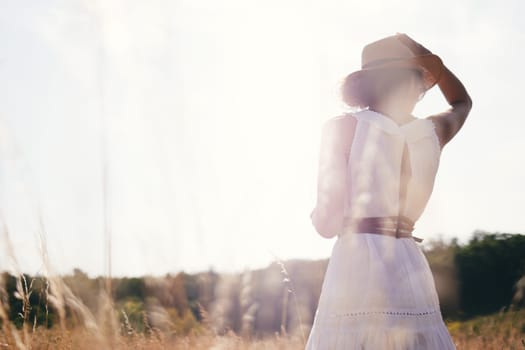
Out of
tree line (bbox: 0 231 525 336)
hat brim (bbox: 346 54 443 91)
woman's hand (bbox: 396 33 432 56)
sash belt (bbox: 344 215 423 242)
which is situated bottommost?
tree line (bbox: 0 231 525 336)

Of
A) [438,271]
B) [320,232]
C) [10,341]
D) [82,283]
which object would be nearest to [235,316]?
[82,283]

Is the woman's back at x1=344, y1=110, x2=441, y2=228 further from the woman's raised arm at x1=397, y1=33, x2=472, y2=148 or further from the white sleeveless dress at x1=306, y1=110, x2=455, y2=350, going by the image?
the woman's raised arm at x1=397, y1=33, x2=472, y2=148

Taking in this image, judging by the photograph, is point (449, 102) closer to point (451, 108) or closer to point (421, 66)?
point (451, 108)

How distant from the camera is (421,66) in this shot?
212cm

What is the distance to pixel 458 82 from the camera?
2.33 meters

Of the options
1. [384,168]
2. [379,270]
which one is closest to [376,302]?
[379,270]

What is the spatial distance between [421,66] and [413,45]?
0.09 meters

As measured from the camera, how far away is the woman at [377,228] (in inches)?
71.6

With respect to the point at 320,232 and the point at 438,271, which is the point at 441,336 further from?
the point at 438,271

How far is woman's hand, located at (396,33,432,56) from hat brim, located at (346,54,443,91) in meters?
0.03

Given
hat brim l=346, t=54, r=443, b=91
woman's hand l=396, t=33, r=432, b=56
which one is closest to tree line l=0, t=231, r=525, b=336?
hat brim l=346, t=54, r=443, b=91

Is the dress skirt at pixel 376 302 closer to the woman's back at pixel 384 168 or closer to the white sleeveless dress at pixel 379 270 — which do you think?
Result: the white sleeveless dress at pixel 379 270

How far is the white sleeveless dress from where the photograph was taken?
181 cm

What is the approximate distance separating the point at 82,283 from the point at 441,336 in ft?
6.57
